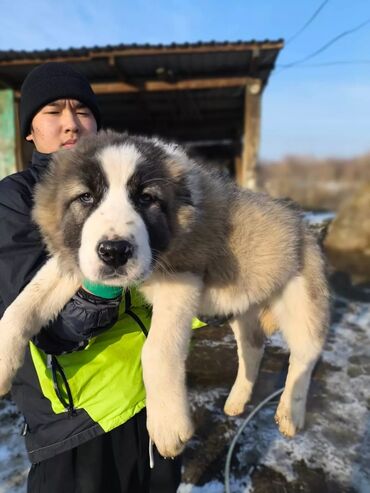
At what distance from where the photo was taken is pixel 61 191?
1.65 metres

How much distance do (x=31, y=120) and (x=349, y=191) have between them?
36.8 feet

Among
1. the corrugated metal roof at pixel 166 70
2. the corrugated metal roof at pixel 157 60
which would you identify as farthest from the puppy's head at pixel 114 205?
the corrugated metal roof at pixel 157 60

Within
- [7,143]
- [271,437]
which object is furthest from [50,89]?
[7,143]

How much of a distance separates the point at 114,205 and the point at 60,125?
33.8 inches

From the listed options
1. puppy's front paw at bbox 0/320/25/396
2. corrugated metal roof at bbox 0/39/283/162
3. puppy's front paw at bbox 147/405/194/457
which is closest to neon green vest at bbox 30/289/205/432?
puppy's front paw at bbox 0/320/25/396

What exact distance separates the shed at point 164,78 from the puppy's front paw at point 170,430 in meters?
6.93

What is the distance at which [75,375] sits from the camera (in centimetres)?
176

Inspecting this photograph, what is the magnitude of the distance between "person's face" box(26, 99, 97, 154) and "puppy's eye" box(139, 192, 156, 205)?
2.15 ft

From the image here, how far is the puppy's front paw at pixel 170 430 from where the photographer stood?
151 centimetres

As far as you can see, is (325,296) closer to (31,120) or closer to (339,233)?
(31,120)

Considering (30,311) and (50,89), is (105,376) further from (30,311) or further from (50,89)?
(50,89)

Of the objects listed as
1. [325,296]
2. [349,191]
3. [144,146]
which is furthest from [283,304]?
[349,191]

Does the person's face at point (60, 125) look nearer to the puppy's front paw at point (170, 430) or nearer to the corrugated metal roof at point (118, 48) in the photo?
the puppy's front paw at point (170, 430)

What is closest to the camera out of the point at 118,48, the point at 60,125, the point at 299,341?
the point at 60,125
